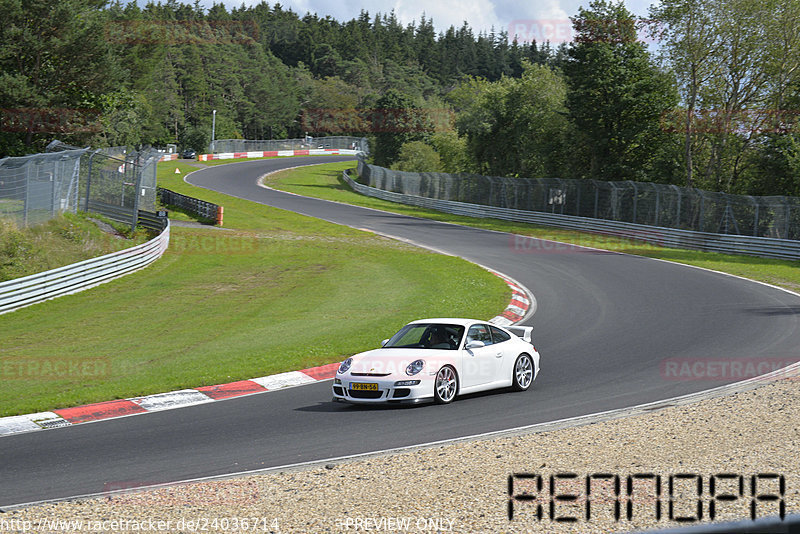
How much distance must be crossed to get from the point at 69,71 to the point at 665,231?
33.0m

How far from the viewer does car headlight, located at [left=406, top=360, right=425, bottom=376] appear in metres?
11.8

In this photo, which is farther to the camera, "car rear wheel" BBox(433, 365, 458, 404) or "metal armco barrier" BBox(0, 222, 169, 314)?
"metal armco barrier" BBox(0, 222, 169, 314)

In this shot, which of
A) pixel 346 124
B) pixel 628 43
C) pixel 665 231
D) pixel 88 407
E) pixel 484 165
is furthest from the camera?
pixel 346 124

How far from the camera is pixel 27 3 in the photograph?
4322 centimetres

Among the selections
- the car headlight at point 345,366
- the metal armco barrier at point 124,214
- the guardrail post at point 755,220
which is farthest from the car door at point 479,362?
the guardrail post at point 755,220

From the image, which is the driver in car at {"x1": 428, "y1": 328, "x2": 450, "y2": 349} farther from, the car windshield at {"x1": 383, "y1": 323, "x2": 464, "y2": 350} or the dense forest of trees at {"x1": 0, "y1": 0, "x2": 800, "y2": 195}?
the dense forest of trees at {"x1": 0, "y1": 0, "x2": 800, "y2": 195}

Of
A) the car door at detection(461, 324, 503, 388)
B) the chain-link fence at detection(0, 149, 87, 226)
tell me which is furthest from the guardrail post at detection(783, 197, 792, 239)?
the chain-link fence at detection(0, 149, 87, 226)

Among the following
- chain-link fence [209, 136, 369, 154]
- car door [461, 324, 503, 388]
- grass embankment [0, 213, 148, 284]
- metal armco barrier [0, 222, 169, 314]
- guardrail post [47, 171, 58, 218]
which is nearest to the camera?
car door [461, 324, 503, 388]

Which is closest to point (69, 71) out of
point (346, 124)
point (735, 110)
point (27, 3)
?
point (27, 3)

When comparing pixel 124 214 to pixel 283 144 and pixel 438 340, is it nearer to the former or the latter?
pixel 438 340

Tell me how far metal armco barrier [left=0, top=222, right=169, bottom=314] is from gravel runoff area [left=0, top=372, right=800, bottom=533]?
598 inches

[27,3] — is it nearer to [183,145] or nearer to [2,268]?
[2,268]

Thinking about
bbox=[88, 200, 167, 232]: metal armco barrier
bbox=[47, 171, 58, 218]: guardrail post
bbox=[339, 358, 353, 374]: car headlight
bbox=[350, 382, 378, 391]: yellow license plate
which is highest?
bbox=[47, 171, 58, 218]: guardrail post

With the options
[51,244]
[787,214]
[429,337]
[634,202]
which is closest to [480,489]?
[429,337]
